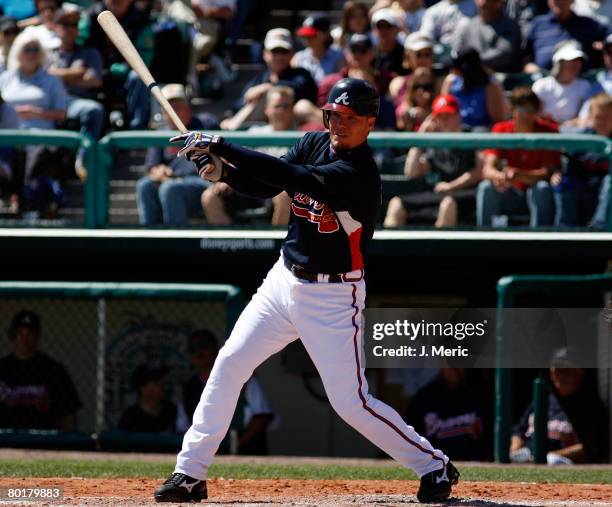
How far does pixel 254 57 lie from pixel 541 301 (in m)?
4.51

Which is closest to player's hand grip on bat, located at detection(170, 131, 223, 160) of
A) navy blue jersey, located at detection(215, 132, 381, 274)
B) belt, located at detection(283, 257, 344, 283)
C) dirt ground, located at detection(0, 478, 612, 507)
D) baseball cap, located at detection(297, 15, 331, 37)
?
navy blue jersey, located at detection(215, 132, 381, 274)

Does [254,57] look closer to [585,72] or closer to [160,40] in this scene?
[160,40]

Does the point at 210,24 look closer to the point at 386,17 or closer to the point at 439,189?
the point at 386,17

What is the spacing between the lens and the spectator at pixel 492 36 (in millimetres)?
10672

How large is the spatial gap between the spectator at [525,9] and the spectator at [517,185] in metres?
2.84

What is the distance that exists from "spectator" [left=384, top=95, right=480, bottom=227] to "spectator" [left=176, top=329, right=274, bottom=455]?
4.99ft

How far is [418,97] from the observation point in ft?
31.3

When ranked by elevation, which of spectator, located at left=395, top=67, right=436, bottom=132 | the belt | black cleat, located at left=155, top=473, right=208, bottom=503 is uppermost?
spectator, located at left=395, top=67, right=436, bottom=132

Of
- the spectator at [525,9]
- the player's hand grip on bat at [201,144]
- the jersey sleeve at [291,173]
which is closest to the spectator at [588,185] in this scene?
the spectator at [525,9]

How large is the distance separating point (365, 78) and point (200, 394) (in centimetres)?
271

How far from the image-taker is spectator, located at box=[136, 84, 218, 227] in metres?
8.66

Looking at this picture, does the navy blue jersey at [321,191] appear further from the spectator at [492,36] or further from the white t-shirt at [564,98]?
the spectator at [492,36]

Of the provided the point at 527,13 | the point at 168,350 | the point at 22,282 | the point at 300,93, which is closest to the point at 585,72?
the point at 527,13

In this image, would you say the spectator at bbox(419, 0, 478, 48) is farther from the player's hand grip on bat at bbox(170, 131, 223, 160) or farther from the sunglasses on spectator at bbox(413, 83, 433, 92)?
the player's hand grip on bat at bbox(170, 131, 223, 160)
